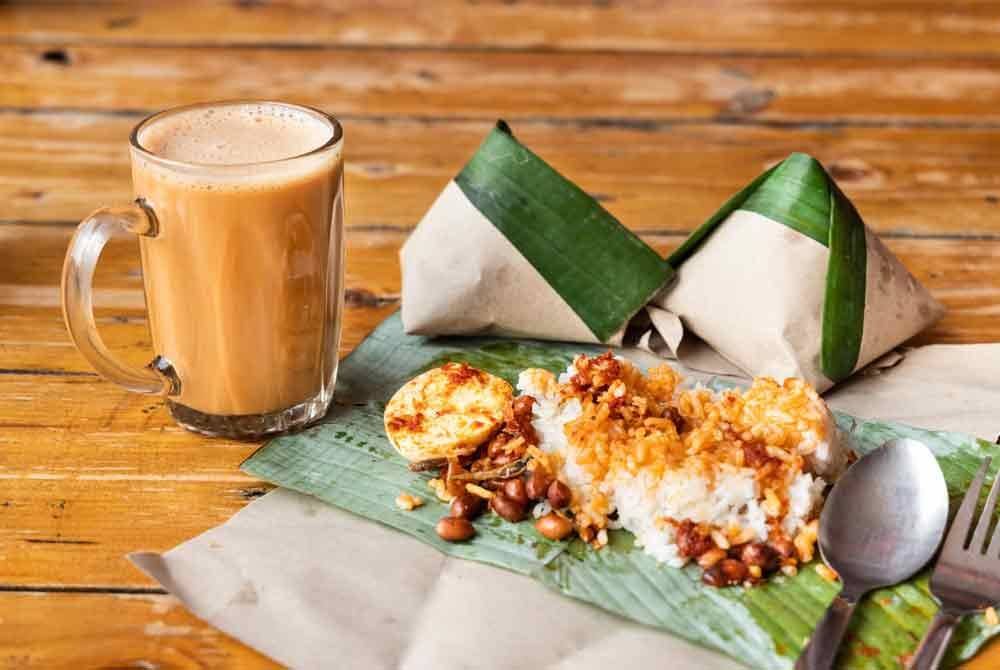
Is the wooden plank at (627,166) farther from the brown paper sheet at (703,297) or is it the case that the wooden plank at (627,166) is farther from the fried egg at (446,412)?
the fried egg at (446,412)

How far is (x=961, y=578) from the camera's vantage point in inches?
41.2

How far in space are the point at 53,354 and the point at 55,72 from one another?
3.64 ft

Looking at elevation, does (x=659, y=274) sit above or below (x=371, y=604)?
above

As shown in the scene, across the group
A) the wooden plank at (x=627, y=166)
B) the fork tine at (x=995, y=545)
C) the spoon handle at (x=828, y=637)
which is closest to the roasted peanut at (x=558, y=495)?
the spoon handle at (x=828, y=637)

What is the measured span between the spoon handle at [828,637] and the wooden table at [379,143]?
103mm

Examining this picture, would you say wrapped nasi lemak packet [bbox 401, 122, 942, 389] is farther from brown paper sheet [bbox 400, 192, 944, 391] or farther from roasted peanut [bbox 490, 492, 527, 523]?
roasted peanut [bbox 490, 492, 527, 523]

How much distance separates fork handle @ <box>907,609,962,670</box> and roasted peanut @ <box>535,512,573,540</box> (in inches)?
11.8

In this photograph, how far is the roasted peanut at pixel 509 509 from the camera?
44.3 inches

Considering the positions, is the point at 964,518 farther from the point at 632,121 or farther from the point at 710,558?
the point at 632,121

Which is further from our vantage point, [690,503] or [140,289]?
[140,289]

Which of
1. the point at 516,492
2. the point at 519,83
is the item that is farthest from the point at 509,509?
the point at 519,83

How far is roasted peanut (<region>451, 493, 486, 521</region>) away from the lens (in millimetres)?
1124

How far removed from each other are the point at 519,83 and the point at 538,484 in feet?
4.58

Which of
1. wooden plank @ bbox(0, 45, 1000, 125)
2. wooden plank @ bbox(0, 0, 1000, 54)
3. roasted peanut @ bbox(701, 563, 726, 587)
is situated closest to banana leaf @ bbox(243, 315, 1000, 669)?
roasted peanut @ bbox(701, 563, 726, 587)
